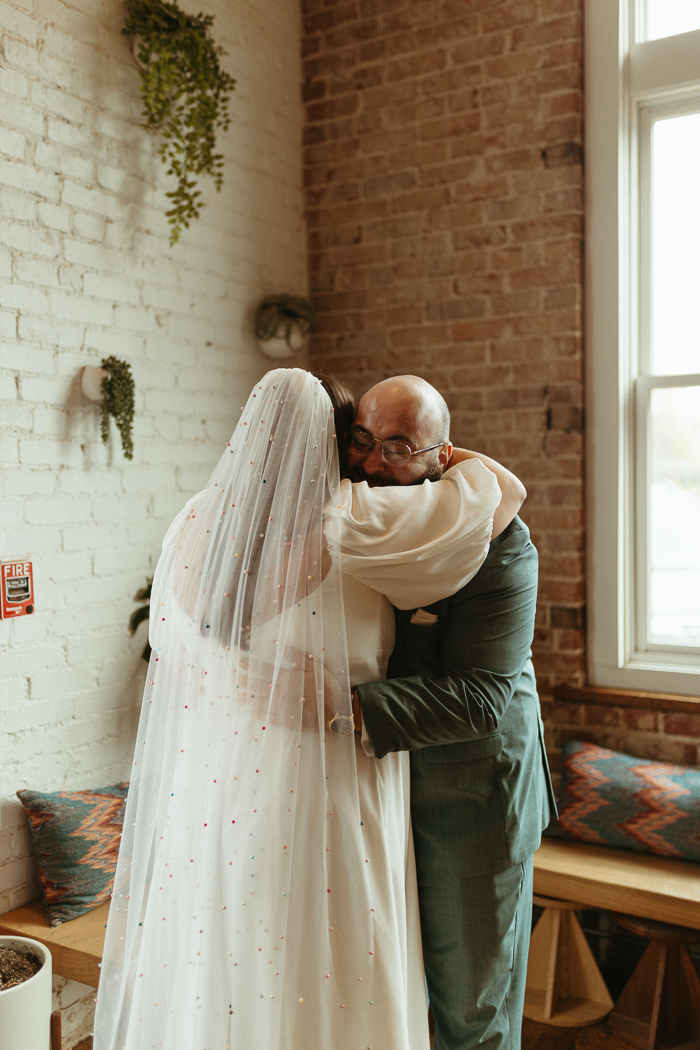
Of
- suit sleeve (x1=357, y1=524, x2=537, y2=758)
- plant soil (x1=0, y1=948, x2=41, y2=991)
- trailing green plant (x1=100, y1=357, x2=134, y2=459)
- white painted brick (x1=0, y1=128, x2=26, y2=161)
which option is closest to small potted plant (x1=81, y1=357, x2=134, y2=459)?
trailing green plant (x1=100, y1=357, x2=134, y2=459)

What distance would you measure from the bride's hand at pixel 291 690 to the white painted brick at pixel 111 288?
1527 mm

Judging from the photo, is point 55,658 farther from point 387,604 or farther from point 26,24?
point 26,24

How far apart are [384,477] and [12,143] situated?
4.90 ft

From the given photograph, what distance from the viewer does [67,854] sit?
226cm

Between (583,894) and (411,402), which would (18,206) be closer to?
(411,402)

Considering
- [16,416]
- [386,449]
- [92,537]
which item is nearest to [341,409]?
[386,449]

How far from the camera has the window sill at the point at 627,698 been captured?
110 inches

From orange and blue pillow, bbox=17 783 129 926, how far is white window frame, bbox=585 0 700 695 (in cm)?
174

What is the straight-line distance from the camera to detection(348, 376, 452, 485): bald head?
163 centimetres

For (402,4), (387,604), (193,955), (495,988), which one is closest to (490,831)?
(495,988)

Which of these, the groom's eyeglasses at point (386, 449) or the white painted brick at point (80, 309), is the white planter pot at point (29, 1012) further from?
the white painted brick at point (80, 309)

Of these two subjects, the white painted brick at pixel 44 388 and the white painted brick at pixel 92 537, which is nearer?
the white painted brick at pixel 44 388

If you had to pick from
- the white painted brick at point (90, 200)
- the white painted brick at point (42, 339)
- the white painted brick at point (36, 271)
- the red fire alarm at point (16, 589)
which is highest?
the white painted brick at point (90, 200)

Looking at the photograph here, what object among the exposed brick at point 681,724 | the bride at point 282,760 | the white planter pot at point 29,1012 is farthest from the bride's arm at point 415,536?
the exposed brick at point 681,724
